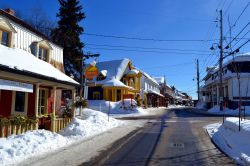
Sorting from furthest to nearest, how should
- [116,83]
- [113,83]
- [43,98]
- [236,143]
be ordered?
[116,83] < [113,83] < [43,98] < [236,143]

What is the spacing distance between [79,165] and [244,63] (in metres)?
41.9

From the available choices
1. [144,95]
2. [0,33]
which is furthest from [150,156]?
[144,95]

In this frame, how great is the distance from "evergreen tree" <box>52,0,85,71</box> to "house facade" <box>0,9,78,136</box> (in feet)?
67.6

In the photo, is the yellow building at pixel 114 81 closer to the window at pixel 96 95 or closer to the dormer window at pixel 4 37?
the window at pixel 96 95

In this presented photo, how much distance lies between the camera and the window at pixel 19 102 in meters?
16.2

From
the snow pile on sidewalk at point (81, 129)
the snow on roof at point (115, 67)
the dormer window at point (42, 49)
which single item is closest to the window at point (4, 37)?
the dormer window at point (42, 49)

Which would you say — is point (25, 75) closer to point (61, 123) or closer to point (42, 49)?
point (61, 123)

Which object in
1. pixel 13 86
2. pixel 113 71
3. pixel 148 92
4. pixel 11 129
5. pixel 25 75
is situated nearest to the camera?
pixel 11 129

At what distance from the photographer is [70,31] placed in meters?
40.8

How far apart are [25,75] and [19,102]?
455 cm

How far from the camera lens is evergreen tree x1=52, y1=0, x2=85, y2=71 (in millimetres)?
40500

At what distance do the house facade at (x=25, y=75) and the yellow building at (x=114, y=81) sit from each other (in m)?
23.7

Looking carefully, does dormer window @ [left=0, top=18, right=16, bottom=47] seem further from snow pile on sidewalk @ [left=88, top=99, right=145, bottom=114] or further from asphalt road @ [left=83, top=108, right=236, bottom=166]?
snow pile on sidewalk @ [left=88, top=99, right=145, bottom=114]

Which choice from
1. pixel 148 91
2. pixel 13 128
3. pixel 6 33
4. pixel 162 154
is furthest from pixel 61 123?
pixel 148 91
